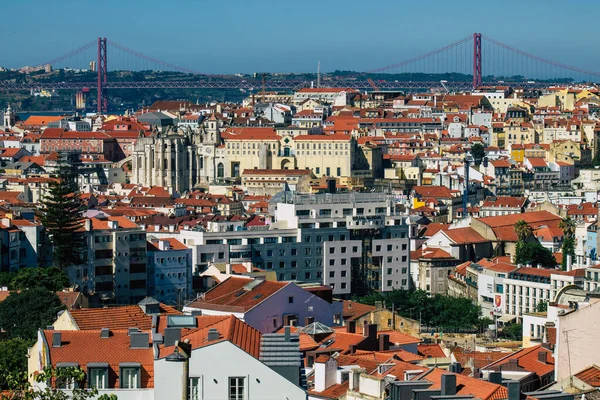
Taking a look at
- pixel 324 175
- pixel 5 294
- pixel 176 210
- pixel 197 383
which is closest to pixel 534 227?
pixel 176 210

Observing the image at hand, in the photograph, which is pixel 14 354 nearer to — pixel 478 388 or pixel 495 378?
pixel 495 378

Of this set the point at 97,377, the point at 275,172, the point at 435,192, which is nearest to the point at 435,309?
the point at 97,377

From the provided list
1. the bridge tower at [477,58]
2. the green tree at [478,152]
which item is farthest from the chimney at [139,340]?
the bridge tower at [477,58]

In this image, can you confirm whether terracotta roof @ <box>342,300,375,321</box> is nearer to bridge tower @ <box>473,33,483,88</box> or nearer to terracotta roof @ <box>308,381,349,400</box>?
terracotta roof @ <box>308,381,349,400</box>

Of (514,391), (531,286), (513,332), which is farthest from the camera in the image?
(531,286)

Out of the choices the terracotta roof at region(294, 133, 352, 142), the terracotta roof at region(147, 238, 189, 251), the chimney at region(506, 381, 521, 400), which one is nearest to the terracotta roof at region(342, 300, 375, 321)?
the terracotta roof at region(147, 238, 189, 251)
